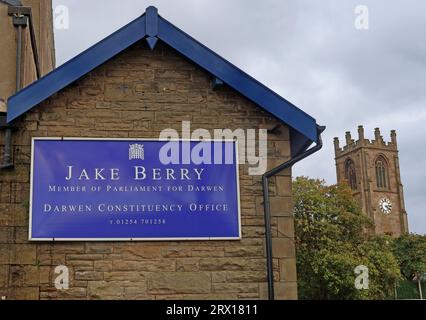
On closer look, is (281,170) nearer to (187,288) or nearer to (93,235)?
(187,288)

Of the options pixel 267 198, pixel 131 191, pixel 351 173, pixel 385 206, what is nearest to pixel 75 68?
pixel 131 191

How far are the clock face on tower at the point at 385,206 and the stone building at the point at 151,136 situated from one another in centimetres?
9444

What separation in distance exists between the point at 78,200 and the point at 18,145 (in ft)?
4.03

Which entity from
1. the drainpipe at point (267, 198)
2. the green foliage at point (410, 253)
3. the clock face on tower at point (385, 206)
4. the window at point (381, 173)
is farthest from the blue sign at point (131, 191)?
the window at point (381, 173)

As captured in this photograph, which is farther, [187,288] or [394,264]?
[394,264]

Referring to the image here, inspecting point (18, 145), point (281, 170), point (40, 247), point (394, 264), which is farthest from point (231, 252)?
point (394, 264)

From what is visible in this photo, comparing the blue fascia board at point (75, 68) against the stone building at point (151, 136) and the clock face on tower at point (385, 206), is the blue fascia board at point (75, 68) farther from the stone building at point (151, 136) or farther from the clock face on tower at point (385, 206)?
the clock face on tower at point (385, 206)

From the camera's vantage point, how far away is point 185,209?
9.05 meters

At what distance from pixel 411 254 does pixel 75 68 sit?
198ft

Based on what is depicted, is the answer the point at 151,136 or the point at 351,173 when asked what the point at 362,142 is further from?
the point at 151,136

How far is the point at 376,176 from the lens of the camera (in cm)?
10500

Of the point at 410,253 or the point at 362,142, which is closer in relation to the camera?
the point at 410,253

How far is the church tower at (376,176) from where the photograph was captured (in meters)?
99.9

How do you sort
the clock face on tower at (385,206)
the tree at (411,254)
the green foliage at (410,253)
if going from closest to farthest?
the tree at (411,254) → the green foliage at (410,253) → the clock face on tower at (385,206)
